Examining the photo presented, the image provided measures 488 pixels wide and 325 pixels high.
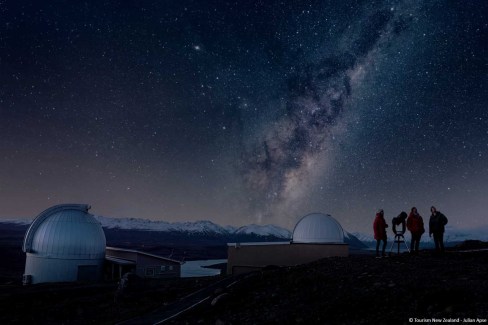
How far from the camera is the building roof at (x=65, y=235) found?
1387 inches

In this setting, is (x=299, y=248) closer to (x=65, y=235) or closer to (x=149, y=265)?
(x=149, y=265)

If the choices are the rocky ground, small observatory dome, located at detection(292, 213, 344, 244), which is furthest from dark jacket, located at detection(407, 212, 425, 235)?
small observatory dome, located at detection(292, 213, 344, 244)

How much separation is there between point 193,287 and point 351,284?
12232mm

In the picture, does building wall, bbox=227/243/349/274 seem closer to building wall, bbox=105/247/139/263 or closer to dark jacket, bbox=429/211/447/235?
building wall, bbox=105/247/139/263

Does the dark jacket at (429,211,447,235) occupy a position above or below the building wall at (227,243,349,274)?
above

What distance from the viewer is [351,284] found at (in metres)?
12.3

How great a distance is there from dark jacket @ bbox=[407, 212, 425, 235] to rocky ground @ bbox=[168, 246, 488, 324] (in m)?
1.12

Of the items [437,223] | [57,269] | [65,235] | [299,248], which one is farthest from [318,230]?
[57,269]

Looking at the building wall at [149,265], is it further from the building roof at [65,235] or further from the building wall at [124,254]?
the building roof at [65,235]

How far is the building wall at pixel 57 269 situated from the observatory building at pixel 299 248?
1442cm

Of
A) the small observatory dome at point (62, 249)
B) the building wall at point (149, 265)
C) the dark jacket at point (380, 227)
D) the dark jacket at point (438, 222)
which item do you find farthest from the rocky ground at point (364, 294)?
the small observatory dome at point (62, 249)

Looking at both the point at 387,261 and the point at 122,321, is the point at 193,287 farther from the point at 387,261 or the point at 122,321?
the point at 387,261

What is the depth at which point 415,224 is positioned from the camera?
15812 millimetres

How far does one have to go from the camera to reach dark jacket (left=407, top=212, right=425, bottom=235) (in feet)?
51.8
